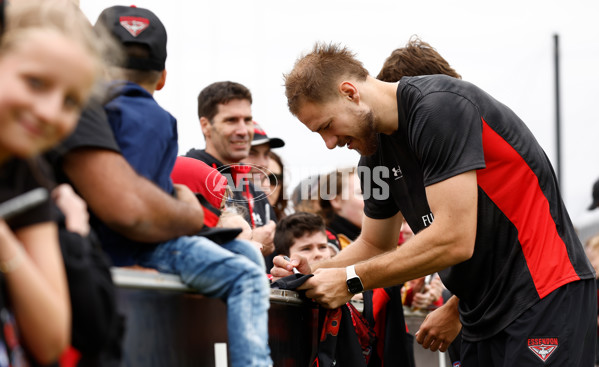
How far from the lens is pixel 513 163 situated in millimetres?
3770

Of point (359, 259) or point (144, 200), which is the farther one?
point (359, 259)

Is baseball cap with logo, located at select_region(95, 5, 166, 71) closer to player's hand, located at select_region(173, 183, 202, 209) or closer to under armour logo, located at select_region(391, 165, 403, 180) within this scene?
player's hand, located at select_region(173, 183, 202, 209)

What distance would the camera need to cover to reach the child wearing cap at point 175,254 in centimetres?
251

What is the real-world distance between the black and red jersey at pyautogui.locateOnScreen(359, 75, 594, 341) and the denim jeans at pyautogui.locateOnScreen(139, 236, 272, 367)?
143cm

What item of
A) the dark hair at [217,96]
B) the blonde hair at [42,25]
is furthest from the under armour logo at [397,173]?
the blonde hair at [42,25]

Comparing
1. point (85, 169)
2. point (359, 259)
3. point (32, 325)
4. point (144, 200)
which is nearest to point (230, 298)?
point (144, 200)

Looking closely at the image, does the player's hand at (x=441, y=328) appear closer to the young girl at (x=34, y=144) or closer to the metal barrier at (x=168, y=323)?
the metal barrier at (x=168, y=323)

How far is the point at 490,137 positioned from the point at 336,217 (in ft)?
9.87

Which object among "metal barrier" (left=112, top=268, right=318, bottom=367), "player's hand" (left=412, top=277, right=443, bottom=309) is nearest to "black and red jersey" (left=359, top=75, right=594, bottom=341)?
"metal barrier" (left=112, top=268, right=318, bottom=367)

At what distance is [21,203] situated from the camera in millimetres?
1625

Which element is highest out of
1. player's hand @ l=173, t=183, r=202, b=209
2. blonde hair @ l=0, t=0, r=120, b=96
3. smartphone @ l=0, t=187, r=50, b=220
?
blonde hair @ l=0, t=0, r=120, b=96

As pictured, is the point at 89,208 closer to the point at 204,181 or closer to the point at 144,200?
the point at 144,200

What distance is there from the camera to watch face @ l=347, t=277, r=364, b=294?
374cm

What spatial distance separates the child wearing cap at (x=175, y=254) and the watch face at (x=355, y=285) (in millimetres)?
1133
